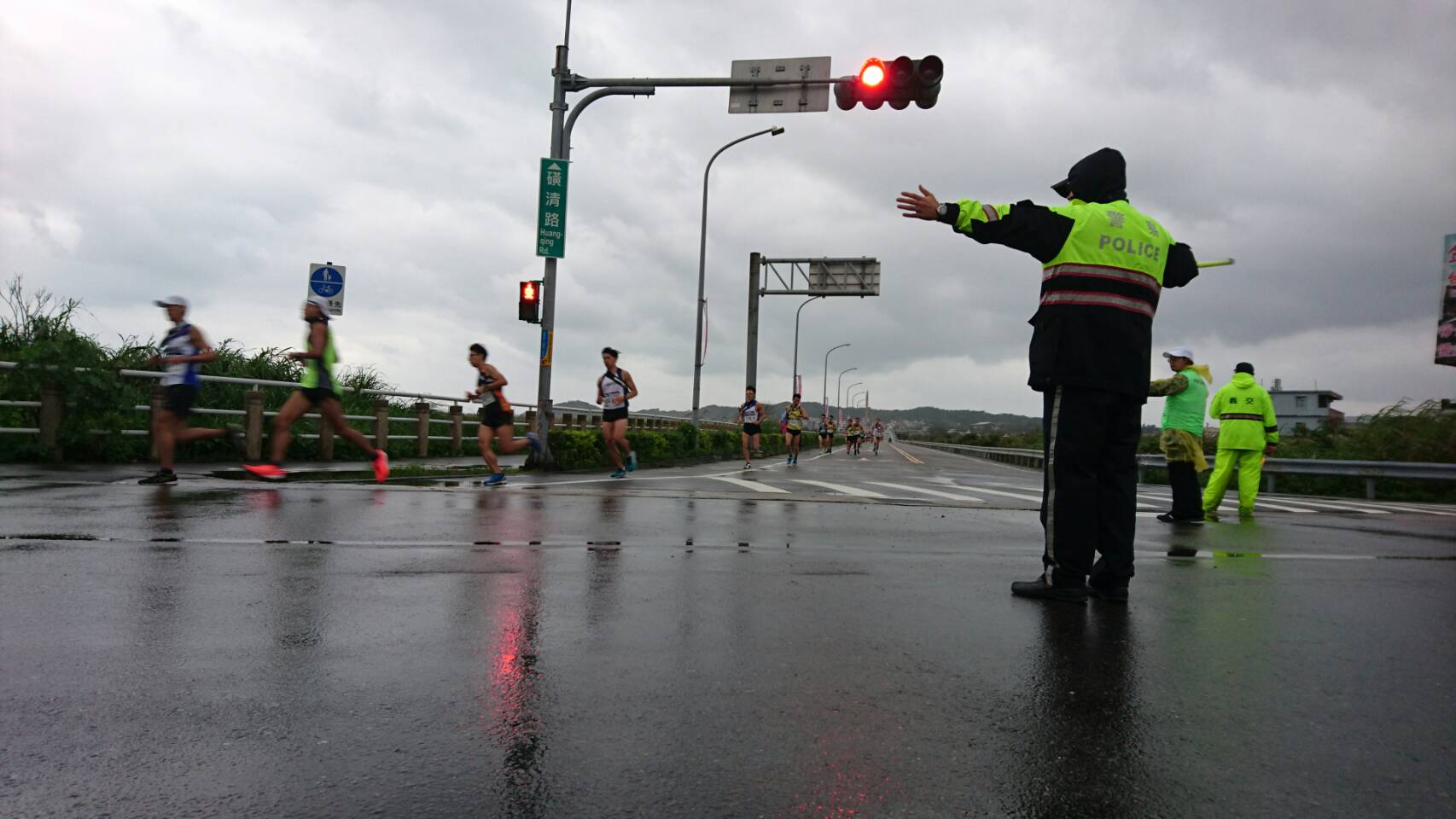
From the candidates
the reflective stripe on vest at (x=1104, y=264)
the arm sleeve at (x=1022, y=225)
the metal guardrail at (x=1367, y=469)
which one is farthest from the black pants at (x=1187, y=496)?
the metal guardrail at (x=1367, y=469)

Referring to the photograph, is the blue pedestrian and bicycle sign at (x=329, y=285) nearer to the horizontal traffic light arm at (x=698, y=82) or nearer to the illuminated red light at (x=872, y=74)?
the horizontal traffic light arm at (x=698, y=82)

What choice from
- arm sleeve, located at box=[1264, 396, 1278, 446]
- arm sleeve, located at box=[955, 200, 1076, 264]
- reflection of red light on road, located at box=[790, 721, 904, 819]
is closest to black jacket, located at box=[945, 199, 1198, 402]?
arm sleeve, located at box=[955, 200, 1076, 264]

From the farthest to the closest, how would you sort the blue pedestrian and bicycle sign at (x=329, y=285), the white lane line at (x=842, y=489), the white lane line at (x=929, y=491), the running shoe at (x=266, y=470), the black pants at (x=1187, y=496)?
the blue pedestrian and bicycle sign at (x=329, y=285), the white lane line at (x=842, y=489), the white lane line at (x=929, y=491), the running shoe at (x=266, y=470), the black pants at (x=1187, y=496)

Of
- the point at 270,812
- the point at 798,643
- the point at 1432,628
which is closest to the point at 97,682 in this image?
the point at 270,812

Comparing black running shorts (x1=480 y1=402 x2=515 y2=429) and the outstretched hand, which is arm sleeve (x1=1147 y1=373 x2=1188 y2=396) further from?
black running shorts (x1=480 y1=402 x2=515 y2=429)

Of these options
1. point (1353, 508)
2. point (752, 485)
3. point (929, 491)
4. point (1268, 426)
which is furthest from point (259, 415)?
point (1353, 508)

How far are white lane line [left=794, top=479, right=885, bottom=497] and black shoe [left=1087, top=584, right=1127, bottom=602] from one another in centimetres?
589

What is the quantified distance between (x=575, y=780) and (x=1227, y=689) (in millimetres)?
1994

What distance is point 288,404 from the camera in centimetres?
962

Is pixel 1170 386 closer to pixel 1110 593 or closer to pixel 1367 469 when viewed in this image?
pixel 1110 593

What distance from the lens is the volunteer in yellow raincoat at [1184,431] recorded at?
28.6 ft

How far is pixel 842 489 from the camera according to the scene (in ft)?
37.7

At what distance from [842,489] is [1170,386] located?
4.06 meters

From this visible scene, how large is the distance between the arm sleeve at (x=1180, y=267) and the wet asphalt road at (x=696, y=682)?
5.08 ft
